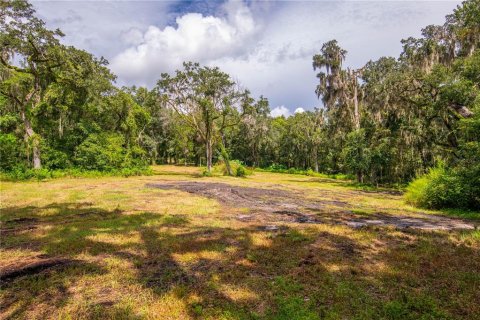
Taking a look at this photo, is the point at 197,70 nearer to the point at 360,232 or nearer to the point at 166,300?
the point at 360,232

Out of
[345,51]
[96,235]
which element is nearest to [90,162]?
[96,235]

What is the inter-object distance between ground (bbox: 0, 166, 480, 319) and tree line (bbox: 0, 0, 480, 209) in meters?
7.86

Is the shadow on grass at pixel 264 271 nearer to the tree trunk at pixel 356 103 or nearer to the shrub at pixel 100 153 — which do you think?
the shrub at pixel 100 153

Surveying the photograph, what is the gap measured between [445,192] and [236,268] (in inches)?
434

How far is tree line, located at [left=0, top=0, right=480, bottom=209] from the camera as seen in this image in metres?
18.2

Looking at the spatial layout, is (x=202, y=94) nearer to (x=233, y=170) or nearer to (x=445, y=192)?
(x=233, y=170)

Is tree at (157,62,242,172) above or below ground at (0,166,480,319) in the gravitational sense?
above

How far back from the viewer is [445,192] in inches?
464

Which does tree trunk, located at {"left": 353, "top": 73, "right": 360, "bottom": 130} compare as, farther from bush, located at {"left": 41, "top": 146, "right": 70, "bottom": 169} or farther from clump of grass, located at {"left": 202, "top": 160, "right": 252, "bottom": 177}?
bush, located at {"left": 41, "top": 146, "right": 70, "bottom": 169}

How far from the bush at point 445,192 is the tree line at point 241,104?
274 mm

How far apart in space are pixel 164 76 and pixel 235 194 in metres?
20.6

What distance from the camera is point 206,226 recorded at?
8039mm

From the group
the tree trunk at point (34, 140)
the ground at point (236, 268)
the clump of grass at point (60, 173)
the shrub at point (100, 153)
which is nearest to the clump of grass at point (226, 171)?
the clump of grass at point (60, 173)

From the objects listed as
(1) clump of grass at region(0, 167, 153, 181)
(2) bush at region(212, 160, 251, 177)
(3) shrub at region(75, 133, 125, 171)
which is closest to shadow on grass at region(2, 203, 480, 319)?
(1) clump of grass at region(0, 167, 153, 181)
